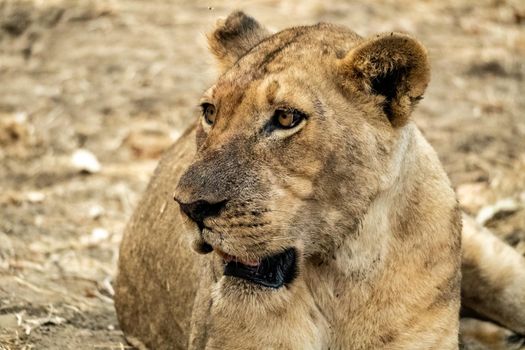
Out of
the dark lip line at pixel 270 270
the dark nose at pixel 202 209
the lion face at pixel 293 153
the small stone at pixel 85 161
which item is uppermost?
the lion face at pixel 293 153

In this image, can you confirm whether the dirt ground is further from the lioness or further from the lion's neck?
the lion's neck

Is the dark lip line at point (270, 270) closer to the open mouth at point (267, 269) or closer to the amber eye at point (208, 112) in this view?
the open mouth at point (267, 269)

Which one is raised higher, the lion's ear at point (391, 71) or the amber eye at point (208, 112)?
the lion's ear at point (391, 71)

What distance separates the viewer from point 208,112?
3598 mm

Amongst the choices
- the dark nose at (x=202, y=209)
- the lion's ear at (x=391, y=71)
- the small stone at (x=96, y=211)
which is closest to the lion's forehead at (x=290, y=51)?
the lion's ear at (x=391, y=71)

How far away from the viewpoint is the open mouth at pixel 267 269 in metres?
3.39

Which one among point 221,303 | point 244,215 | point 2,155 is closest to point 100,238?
point 2,155

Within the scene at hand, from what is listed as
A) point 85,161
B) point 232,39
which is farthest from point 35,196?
point 232,39

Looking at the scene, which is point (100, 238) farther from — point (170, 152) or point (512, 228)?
point (512, 228)

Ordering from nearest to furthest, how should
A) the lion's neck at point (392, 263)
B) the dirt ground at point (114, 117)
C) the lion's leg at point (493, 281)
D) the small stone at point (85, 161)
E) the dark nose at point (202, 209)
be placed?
the dark nose at point (202, 209), the lion's neck at point (392, 263), the lion's leg at point (493, 281), the dirt ground at point (114, 117), the small stone at point (85, 161)

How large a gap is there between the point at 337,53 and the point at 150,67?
209 inches

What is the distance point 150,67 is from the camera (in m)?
8.73

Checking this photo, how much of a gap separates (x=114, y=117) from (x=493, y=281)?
393cm

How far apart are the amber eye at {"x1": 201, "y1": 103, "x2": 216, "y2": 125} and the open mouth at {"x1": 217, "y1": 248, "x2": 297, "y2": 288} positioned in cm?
46
